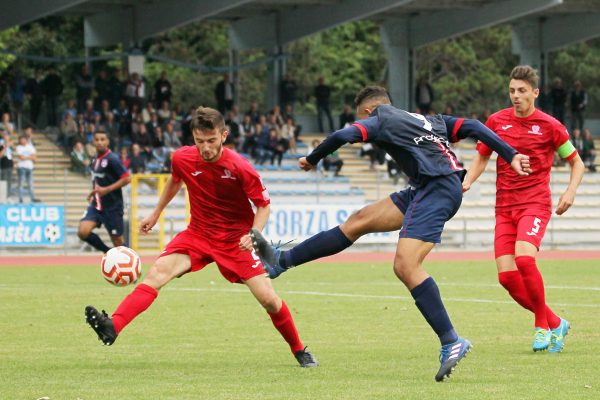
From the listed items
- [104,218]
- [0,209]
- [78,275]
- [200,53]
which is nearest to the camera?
[104,218]

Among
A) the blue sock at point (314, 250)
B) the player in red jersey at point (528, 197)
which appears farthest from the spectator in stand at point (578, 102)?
the blue sock at point (314, 250)

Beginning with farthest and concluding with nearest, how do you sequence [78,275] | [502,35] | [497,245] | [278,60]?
[502,35] < [278,60] < [78,275] < [497,245]

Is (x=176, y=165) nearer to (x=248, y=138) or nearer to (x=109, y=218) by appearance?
(x=109, y=218)

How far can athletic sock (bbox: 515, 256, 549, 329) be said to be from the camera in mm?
10656

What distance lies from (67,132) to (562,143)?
24.3 metres

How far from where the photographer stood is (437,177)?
9328mm

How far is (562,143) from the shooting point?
10875mm

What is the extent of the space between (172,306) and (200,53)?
146 ft

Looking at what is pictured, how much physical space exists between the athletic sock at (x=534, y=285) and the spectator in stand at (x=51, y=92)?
86.1 feet

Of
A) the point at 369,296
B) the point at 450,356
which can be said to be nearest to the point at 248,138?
the point at 369,296

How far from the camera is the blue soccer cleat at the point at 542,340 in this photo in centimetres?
1061

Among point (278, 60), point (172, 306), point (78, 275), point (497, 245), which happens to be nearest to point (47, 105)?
point (278, 60)

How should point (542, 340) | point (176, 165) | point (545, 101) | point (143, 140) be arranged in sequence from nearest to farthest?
point (176, 165), point (542, 340), point (143, 140), point (545, 101)

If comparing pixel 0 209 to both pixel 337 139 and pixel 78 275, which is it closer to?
pixel 78 275
